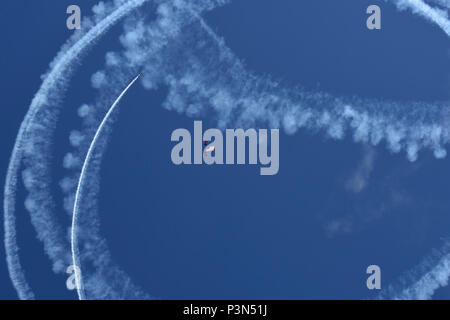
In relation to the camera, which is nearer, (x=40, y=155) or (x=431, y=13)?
(x=40, y=155)

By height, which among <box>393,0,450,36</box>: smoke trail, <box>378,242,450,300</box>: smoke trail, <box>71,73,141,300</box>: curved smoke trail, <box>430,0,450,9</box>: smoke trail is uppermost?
<box>430,0,450,9</box>: smoke trail

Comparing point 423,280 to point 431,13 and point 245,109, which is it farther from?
point 431,13

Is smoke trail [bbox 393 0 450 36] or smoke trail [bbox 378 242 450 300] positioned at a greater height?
smoke trail [bbox 393 0 450 36]

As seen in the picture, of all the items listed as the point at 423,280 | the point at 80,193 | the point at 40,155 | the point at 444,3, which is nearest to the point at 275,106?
the point at 444,3

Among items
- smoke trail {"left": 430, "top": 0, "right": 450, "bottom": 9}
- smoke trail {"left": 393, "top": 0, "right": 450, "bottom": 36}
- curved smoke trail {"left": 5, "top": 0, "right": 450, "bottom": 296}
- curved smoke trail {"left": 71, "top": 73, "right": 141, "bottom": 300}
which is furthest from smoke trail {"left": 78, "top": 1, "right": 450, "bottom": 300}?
smoke trail {"left": 430, "top": 0, "right": 450, "bottom": 9}

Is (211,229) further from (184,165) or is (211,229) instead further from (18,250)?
(18,250)

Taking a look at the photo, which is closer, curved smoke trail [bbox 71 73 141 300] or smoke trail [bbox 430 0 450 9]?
curved smoke trail [bbox 71 73 141 300]

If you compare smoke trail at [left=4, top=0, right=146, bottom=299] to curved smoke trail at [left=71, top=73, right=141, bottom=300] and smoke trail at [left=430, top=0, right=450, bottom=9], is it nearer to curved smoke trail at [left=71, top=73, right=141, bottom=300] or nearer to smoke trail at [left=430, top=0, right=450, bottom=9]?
curved smoke trail at [left=71, top=73, right=141, bottom=300]

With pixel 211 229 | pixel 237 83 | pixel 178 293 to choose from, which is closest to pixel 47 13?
pixel 237 83

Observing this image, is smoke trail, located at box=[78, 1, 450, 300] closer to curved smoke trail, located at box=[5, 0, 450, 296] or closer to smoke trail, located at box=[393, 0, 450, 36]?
curved smoke trail, located at box=[5, 0, 450, 296]

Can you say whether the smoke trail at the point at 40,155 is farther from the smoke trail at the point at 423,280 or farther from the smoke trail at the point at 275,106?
the smoke trail at the point at 423,280
